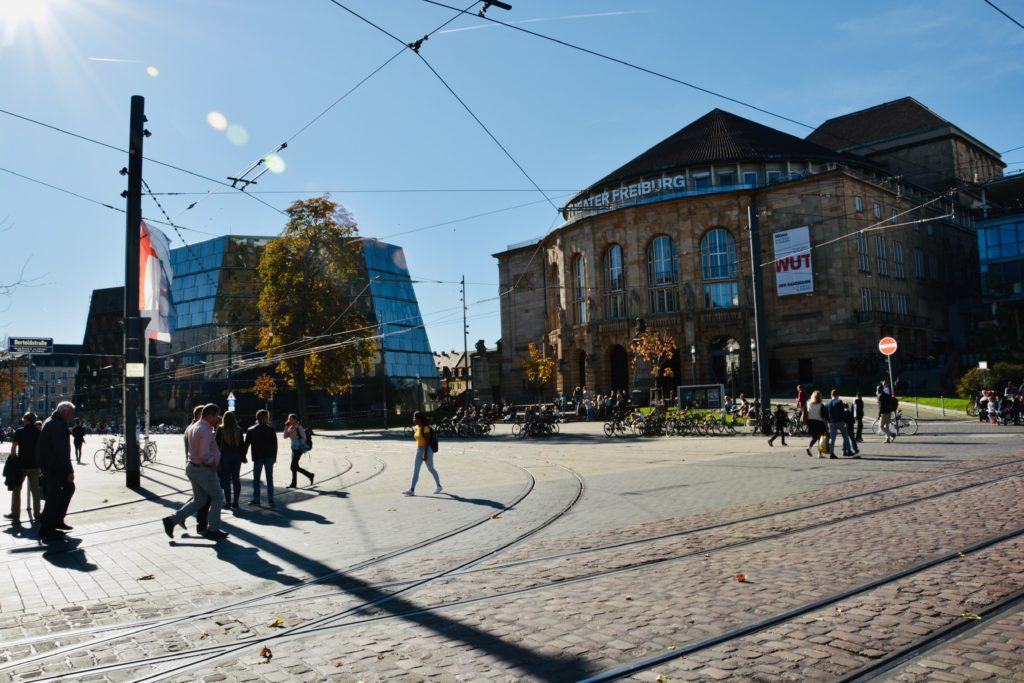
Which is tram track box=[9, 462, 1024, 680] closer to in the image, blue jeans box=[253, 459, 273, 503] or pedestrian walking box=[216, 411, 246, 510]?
pedestrian walking box=[216, 411, 246, 510]

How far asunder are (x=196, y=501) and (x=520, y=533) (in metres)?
4.10

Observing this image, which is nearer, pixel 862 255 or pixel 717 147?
pixel 862 255

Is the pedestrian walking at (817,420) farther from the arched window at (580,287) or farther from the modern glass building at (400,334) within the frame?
the modern glass building at (400,334)

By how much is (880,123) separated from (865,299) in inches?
1320

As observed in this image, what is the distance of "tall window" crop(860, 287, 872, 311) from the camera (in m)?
51.7

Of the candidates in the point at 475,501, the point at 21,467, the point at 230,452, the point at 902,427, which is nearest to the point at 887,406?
the point at 902,427

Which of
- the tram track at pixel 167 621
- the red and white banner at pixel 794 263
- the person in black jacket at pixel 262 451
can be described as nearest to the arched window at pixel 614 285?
the red and white banner at pixel 794 263

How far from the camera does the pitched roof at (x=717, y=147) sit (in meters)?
56.5

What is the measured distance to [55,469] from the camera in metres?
10.0

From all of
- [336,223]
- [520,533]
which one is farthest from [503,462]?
[336,223]

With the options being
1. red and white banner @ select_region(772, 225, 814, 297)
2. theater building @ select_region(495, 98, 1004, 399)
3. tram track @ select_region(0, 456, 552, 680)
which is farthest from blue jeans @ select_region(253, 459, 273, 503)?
red and white banner @ select_region(772, 225, 814, 297)

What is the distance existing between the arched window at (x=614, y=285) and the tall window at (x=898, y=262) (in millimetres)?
19721

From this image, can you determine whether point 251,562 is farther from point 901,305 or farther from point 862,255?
point 901,305

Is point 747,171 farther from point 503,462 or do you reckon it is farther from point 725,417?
point 503,462
